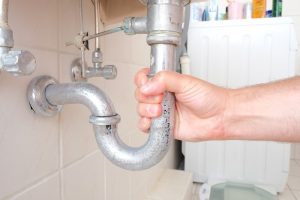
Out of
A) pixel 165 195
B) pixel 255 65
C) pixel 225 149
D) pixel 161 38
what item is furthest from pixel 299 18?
pixel 161 38

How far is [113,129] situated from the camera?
32 cm

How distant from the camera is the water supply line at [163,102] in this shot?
289mm

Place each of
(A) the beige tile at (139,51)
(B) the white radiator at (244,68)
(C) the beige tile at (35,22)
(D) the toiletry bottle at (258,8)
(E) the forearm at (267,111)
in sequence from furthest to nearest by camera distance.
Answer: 1. (D) the toiletry bottle at (258,8)
2. (B) the white radiator at (244,68)
3. (A) the beige tile at (139,51)
4. (E) the forearm at (267,111)
5. (C) the beige tile at (35,22)

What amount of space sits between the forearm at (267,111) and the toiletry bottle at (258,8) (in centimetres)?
92

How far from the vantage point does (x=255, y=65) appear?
111 cm

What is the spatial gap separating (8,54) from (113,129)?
144 millimetres

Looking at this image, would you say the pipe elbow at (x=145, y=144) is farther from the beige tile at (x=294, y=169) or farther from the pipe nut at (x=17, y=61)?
the beige tile at (x=294, y=169)

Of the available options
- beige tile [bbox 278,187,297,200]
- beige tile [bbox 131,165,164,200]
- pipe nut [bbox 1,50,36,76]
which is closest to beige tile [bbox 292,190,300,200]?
beige tile [bbox 278,187,297,200]

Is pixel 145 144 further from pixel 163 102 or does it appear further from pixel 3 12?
pixel 3 12

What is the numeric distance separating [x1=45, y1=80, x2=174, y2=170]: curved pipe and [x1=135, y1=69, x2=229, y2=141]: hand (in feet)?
0.06

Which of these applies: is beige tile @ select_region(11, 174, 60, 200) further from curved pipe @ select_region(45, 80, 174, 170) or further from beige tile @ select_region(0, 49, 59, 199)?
curved pipe @ select_region(45, 80, 174, 170)

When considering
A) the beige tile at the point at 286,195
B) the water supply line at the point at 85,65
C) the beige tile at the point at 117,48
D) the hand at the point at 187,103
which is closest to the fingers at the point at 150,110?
the hand at the point at 187,103

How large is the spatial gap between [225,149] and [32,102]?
3.30 feet

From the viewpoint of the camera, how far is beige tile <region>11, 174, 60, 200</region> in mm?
358
